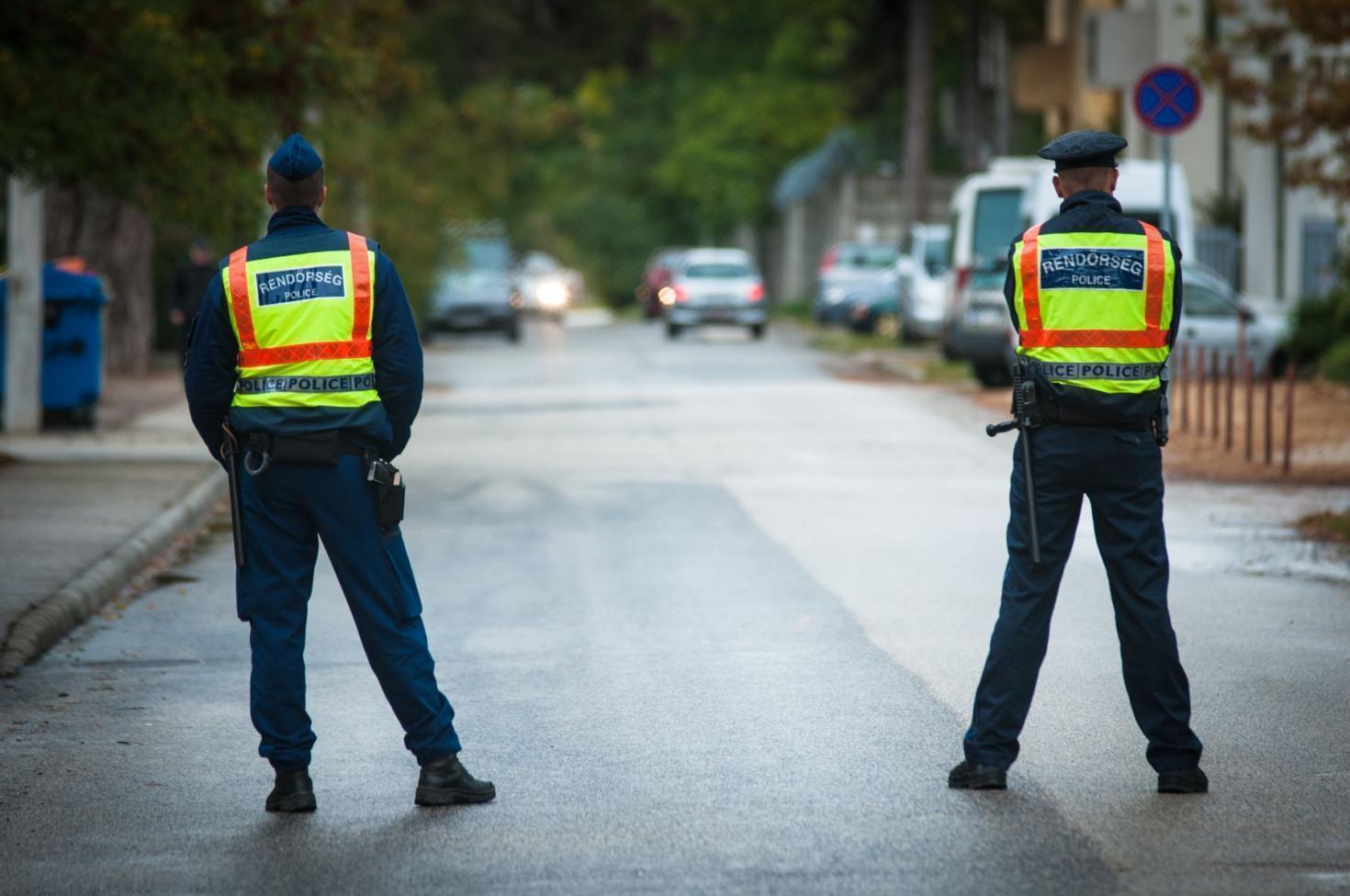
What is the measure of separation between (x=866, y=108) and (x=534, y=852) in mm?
45028

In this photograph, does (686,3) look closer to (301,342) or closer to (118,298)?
(118,298)

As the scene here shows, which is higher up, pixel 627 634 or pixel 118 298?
pixel 118 298

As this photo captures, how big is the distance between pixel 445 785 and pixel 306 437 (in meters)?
1.00

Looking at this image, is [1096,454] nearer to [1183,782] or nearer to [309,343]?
[1183,782]

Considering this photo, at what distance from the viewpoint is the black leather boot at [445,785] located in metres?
6.20

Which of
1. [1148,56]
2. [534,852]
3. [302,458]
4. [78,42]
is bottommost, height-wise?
[534,852]

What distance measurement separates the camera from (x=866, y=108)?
163 ft

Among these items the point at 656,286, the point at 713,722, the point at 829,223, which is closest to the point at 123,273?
the point at 713,722

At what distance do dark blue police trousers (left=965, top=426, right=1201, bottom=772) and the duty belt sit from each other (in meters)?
0.14

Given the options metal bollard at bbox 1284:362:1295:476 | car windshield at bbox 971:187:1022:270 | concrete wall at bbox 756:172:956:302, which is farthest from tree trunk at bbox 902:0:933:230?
metal bollard at bbox 1284:362:1295:476

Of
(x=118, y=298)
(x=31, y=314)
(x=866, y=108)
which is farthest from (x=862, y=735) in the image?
(x=866, y=108)

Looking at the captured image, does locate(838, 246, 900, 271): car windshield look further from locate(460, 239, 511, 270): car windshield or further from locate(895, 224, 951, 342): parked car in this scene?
locate(895, 224, 951, 342): parked car

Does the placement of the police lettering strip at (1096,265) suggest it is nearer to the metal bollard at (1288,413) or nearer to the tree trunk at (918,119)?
the metal bollard at (1288,413)

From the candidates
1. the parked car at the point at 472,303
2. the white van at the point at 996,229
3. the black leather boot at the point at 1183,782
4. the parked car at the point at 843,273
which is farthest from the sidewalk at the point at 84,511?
the parked car at the point at 843,273
